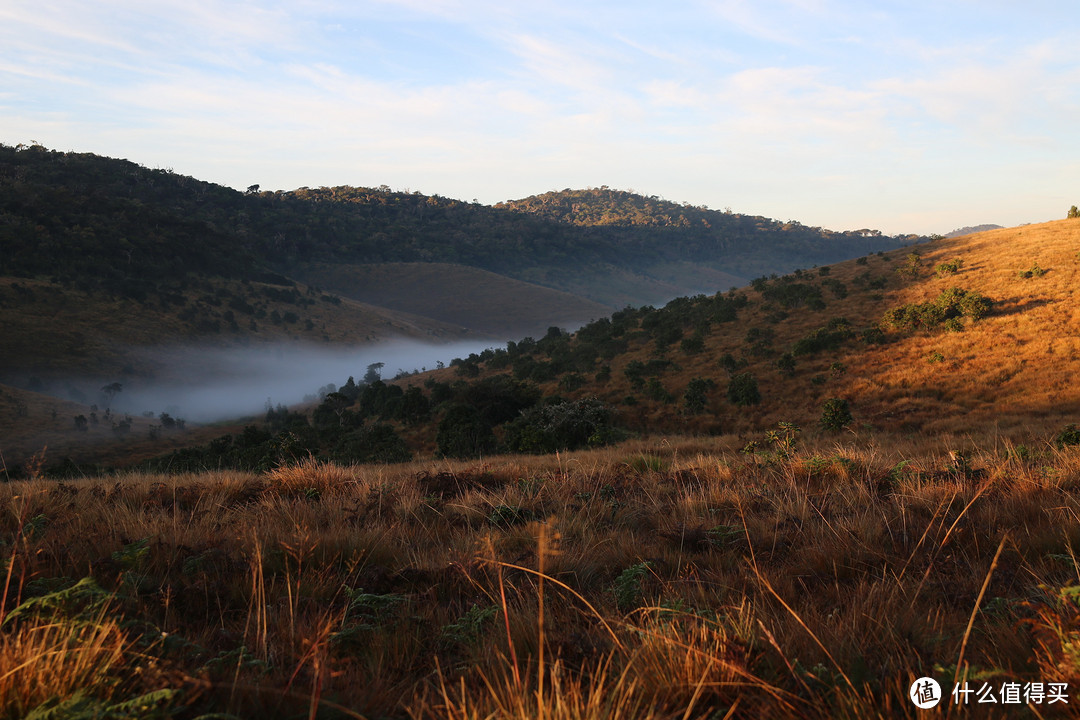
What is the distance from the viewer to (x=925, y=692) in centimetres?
190

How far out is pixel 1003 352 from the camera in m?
28.0

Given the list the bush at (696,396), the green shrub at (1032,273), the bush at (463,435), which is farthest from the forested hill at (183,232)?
the green shrub at (1032,273)

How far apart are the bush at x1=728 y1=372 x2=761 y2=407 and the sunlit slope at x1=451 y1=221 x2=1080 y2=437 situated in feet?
0.23

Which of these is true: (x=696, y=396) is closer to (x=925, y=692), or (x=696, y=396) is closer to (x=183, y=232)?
(x=925, y=692)

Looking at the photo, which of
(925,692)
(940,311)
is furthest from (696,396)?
(925,692)

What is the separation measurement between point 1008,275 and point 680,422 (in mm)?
29225

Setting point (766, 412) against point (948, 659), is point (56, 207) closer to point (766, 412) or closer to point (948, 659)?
point (766, 412)

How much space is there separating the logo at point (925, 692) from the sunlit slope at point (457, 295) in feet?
432

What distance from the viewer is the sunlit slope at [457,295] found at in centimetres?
14050

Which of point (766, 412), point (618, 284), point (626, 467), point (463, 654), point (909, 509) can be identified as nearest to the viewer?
point (463, 654)

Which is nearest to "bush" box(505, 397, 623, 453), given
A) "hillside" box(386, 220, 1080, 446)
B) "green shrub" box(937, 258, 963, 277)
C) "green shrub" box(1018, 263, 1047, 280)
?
"hillside" box(386, 220, 1080, 446)

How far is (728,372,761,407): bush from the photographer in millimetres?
27359

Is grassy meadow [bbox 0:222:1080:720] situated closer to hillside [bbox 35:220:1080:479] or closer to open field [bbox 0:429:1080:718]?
open field [bbox 0:429:1080:718]

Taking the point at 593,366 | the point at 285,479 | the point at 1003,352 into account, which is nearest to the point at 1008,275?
the point at 1003,352
